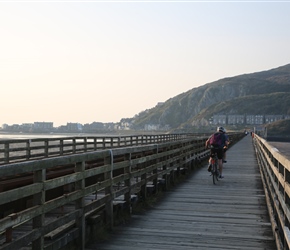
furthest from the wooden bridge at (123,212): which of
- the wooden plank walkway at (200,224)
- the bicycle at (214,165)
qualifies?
the bicycle at (214,165)

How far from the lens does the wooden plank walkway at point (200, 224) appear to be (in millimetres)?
6695

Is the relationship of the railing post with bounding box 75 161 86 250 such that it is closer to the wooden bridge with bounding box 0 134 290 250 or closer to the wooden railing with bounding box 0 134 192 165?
the wooden bridge with bounding box 0 134 290 250

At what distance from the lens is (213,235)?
7.26 meters

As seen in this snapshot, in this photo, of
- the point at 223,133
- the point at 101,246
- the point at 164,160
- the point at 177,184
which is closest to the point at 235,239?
the point at 101,246

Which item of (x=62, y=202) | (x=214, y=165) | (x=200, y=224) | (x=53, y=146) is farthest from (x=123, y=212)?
(x=53, y=146)

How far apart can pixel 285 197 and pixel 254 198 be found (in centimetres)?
567

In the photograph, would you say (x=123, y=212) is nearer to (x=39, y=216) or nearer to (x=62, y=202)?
(x=62, y=202)

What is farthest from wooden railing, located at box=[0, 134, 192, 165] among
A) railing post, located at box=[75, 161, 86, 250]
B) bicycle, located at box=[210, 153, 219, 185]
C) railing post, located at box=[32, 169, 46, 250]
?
railing post, located at box=[32, 169, 46, 250]

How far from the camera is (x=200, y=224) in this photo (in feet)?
26.5

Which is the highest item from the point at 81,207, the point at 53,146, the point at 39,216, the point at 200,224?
the point at 53,146

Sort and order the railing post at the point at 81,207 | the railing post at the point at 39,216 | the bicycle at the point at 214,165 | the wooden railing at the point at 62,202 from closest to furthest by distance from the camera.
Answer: the wooden railing at the point at 62,202 < the railing post at the point at 39,216 < the railing post at the point at 81,207 < the bicycle at the point at 214,165

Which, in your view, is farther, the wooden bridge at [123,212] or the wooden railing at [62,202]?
the wooden bridge at [123,212]

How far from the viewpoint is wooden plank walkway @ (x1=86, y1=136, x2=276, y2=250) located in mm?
6695

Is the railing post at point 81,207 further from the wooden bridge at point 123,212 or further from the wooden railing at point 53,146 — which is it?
the wooden railing at point 53,146
